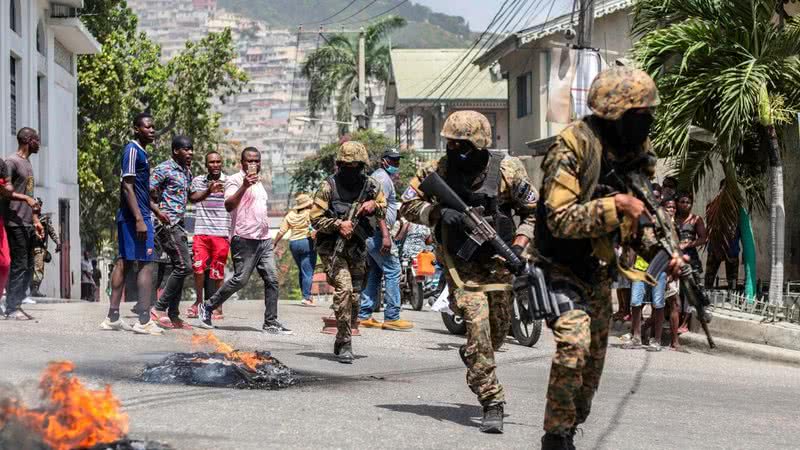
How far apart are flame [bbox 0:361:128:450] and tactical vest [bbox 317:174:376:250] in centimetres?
469

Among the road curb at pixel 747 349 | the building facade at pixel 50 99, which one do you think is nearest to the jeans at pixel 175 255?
the road curb at pixel 747 349

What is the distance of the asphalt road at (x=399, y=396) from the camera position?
6.61 m

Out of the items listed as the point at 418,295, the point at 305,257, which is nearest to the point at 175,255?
the point at 305,257

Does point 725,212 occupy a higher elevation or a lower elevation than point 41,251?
higher

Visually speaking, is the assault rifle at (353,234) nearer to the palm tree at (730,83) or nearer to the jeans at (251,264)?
the jeans at (251,264)

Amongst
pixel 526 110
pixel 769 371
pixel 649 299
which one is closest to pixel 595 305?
pixel 769 371

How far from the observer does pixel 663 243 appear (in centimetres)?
550

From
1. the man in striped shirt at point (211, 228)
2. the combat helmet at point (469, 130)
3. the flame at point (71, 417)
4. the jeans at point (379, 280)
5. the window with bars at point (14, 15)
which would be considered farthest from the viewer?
the window with bars at point (14, 15)

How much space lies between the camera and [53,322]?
1251 centimetres

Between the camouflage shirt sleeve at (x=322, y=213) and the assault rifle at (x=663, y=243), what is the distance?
470cm

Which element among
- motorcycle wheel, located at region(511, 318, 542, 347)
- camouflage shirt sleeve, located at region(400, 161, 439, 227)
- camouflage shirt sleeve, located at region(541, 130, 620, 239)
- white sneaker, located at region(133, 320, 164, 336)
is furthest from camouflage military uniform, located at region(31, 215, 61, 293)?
camouflage shirt sleeve, located at region(541, 130, 620, 239)

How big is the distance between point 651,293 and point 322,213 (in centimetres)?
414

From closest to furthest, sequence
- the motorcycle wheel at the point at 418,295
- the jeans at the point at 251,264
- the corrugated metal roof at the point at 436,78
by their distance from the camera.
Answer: the jeans at the point at 251,264
the motorcycle wheel at the point at 418,295
the corrugated metal roof at the point at 436,78

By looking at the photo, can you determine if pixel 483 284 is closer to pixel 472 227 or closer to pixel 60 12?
pixel 472 227
